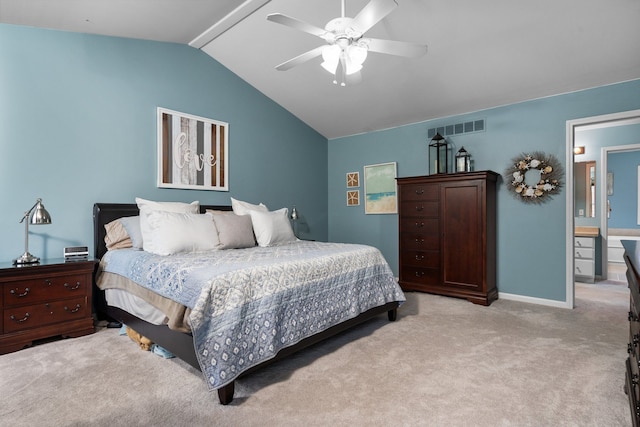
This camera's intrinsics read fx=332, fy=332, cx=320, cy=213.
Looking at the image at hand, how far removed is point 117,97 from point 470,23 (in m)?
3.55

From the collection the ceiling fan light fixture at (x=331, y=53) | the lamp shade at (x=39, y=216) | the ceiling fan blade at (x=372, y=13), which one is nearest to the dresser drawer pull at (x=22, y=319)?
the lamp shade at (x=39, y=216)

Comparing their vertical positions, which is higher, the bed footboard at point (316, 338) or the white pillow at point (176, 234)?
the white pillow at point (176, 234)

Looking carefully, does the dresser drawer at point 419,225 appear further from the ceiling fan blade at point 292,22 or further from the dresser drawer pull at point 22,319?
the dresser drawer pull at point 22,319

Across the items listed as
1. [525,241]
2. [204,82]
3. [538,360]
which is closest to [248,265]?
[538,360]

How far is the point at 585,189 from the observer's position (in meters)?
5.64

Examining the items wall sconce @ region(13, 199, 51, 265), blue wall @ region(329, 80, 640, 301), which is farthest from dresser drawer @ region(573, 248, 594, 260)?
wall sconce @ region(13, 199, 51, 265)

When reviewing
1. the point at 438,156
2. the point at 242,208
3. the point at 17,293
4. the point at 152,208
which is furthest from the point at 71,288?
the point at 438,156

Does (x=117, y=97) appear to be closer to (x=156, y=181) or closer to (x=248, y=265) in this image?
(x=156, y=181)

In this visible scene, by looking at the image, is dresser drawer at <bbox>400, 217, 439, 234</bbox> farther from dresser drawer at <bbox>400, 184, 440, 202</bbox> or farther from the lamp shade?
the lamp shade

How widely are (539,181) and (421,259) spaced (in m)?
1.65

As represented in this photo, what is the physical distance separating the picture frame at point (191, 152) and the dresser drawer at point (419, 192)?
2383 mm

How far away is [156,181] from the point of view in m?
3.76

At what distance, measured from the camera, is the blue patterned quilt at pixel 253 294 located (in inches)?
72.0

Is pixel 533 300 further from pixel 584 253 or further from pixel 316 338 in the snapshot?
pixel 316 338
